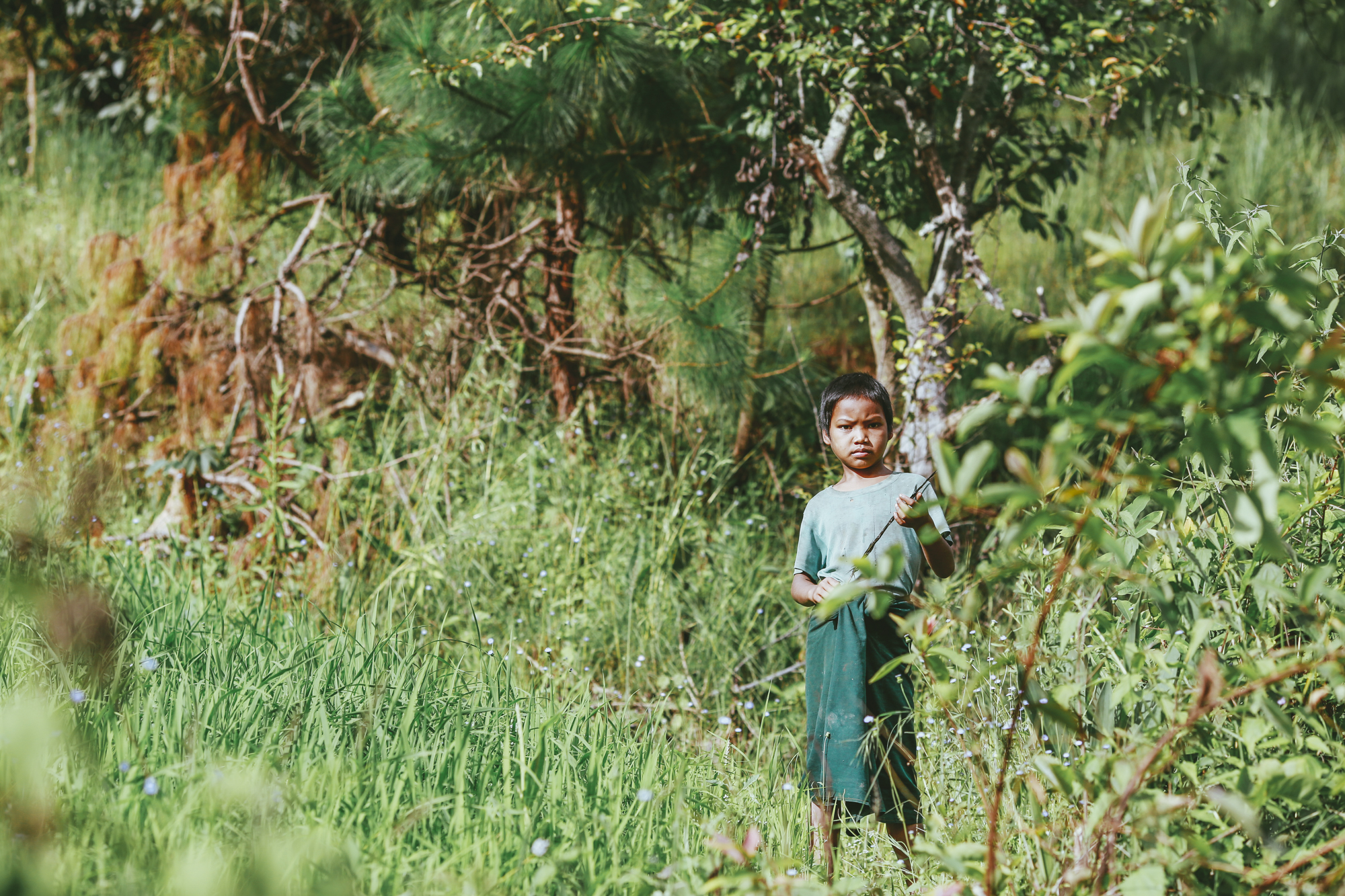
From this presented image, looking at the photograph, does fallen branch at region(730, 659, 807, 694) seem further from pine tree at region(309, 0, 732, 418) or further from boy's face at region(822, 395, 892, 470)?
pine tree at region(309, 0, 732, 418)

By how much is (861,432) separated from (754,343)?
163cm

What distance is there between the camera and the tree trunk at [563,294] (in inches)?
152

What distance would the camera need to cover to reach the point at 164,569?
2.69 metres

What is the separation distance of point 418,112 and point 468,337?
850mm

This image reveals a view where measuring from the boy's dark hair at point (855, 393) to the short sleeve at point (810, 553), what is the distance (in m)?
0.23

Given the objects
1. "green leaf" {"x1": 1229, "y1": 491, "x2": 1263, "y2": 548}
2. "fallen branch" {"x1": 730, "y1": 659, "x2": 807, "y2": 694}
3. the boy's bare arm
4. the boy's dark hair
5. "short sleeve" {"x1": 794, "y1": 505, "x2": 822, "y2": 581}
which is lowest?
"fallen branch" {"x1": 730, "y1": 659, "x2": 807, "y2": 694}

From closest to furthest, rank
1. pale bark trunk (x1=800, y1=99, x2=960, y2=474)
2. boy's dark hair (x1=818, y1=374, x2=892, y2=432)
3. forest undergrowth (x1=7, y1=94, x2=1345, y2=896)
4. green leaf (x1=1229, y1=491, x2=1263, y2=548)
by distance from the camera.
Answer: green leaf (x1=1229, y1=491, x2=1263, y2=548)
forest undergrowth (x1=7, y1=94, x2=1345, y2=896)
boy's dark hair (x1=818, y1=374, x2=892, y2=432)
pale bark trunk (x1=800, y1=99, x2=960, y2=474)

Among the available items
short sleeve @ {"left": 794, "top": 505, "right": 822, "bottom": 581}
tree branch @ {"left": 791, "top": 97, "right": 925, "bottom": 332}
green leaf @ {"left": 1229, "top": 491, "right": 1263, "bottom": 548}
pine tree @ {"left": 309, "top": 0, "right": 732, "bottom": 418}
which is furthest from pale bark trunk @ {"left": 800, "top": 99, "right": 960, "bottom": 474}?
green leaf @ {"left": 1229, "top": 491, "right": 1263, "bottom": 548}

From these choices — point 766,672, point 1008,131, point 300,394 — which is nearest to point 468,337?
point 300,394

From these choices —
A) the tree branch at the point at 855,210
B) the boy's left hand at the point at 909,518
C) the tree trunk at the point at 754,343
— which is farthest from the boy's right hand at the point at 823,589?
the tree trunk at the point at 754,343

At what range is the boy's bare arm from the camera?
1.99 m

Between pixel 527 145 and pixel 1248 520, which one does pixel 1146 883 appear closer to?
pixel 1248 520

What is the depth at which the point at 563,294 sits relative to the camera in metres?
3.98

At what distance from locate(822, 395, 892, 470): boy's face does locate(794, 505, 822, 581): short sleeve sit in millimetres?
157
